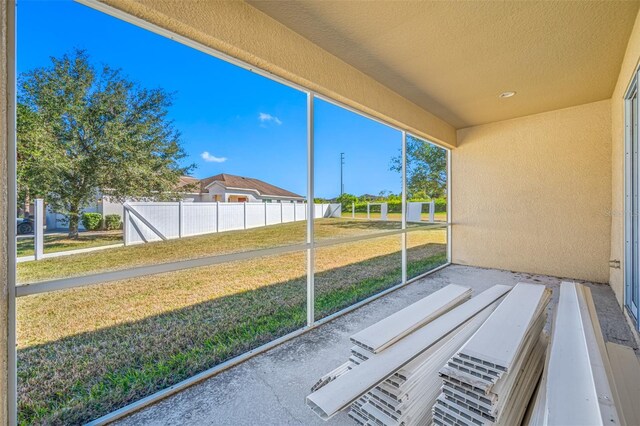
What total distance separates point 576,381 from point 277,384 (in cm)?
165

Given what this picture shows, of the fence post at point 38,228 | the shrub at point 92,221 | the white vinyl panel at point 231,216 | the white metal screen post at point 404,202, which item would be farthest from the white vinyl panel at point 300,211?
the fence post at point 38,228

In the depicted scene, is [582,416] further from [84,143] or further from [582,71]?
[582,71]

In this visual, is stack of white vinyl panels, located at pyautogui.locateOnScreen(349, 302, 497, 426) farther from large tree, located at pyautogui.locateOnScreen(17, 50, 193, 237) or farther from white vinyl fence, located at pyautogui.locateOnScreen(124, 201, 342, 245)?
large tree, located at pyautogui.locateOnScreen(17, 50, 193, 237)

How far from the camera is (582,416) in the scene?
2.87 ft

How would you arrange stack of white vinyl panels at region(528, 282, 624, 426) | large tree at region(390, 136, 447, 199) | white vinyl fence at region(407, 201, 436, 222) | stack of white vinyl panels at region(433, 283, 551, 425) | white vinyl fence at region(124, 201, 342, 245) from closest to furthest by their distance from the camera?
stack of white vinyl panels at region(528, 282, 624, 426) → stack of white vinyl panels at region(433, 283, 551, 425) → white vinyl fence at region(124, 201, 342, 245) → white vinyl fence at region(407, 201, 436, 222) → large tree at region(390, 136, 447, 199)

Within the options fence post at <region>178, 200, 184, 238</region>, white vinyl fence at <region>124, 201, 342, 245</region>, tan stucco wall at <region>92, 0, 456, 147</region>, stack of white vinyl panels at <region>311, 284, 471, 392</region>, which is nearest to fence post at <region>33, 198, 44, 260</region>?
white vinyl fence at <region>124, 201, 342, 245</region>

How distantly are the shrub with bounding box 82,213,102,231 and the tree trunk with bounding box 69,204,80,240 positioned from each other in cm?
5

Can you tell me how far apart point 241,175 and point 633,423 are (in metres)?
3.44

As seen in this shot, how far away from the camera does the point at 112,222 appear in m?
2.20

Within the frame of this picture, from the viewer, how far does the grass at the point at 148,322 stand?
1942mm

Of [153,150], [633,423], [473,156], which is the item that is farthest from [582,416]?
[473,156]

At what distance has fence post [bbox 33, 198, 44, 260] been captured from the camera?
173 cm

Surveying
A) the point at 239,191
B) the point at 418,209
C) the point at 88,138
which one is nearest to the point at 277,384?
the point at 239,191

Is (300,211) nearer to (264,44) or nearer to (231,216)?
(231,216)
